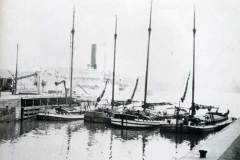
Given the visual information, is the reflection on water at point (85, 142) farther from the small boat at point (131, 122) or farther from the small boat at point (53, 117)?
the small boat at point (53, 117)

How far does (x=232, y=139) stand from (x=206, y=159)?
5583 millimetres

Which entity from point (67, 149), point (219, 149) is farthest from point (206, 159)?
point (67, 149)

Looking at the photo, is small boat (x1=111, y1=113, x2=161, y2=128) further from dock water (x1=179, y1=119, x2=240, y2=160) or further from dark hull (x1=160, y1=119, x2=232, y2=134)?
dock water (x1=179, y1=119, x2=240, y2=160)

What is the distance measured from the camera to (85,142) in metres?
28.0

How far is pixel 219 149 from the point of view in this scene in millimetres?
17828

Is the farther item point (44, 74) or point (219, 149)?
point (44, 74)

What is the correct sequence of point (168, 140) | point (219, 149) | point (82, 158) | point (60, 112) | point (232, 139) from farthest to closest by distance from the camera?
1. point (60, 112)
2. point (168, 140)
3. point (82, 158)
4. point (232, 139)
5. point (219, 149)

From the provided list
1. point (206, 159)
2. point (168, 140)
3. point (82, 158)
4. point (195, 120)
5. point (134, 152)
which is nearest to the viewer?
point (206, 159)

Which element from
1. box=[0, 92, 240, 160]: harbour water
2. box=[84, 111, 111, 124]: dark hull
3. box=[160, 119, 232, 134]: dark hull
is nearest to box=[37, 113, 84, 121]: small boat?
box=[84, 111, 111, 124]: dark hull

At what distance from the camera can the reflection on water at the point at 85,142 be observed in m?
23.7

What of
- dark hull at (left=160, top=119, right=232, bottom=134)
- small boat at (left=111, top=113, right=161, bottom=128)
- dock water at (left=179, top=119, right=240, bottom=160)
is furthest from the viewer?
small boat at (left=111, top=113, right=161, bottom=128)

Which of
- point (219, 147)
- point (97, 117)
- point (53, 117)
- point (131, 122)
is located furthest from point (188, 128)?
point (53, 117)

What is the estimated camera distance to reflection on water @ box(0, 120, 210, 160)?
23.7 metres

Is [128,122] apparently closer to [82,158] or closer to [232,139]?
[82,158]
